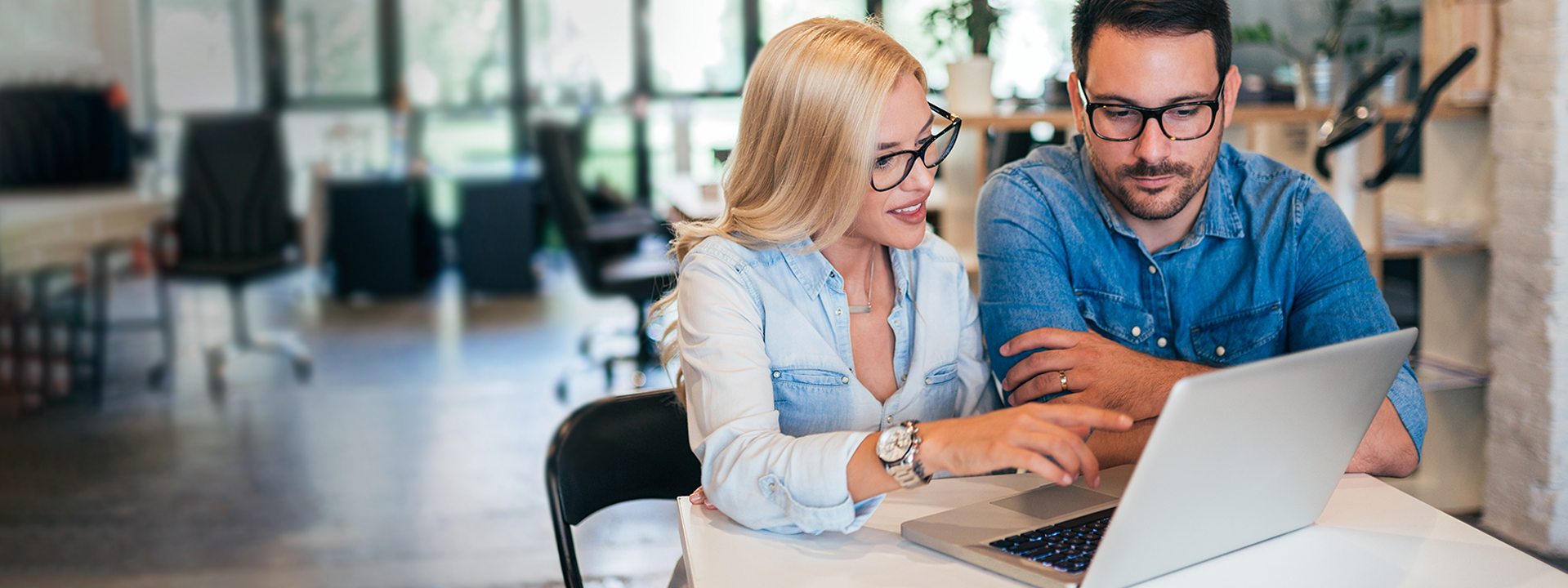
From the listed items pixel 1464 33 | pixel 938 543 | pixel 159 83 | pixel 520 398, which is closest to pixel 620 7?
pixel 159 83

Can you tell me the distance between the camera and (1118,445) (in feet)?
3.90

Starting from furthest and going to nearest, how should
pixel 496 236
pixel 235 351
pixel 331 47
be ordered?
pixel 331 47 < pixel 496 236 < pixel 235 351

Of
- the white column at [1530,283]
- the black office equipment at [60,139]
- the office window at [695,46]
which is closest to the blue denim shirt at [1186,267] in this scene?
the white column at [1530,283]

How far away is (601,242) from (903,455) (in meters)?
3.46

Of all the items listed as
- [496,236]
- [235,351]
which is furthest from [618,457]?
[496,236]

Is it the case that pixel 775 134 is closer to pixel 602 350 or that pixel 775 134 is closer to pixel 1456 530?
pixel 1456 530

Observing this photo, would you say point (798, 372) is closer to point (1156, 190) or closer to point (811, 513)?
point (811, 513)

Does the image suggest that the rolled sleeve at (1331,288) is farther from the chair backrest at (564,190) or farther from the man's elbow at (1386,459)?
the chair backrest at (564,190)

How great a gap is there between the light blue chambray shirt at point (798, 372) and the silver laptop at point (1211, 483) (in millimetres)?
108

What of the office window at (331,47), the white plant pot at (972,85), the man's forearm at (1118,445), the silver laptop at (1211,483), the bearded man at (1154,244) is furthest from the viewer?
the office window at (331,47)

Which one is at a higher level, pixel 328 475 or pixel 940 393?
pixel 940 393

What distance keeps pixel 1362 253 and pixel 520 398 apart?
3.45m

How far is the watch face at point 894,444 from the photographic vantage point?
972 mm

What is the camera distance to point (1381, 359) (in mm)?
827
